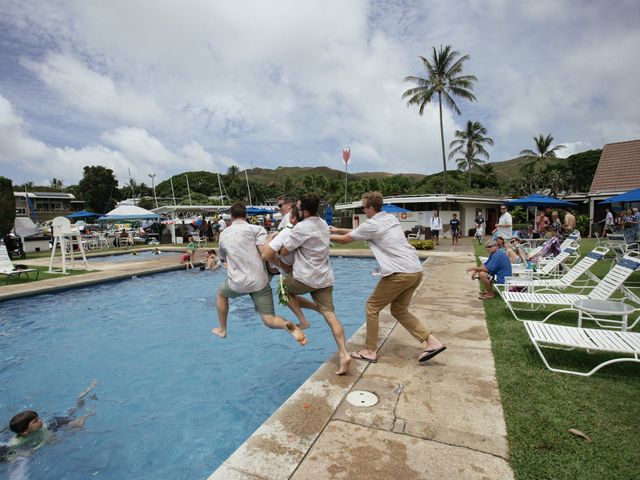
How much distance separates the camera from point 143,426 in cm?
390

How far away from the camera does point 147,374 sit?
5137 mm

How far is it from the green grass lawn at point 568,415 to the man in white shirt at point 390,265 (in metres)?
0.82

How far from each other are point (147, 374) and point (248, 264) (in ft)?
9.30

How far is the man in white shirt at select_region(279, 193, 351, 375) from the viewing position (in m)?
3.39

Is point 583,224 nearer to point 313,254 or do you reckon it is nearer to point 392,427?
point 313,254

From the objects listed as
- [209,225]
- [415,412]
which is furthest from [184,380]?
[209,225]

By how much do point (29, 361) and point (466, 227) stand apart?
86.7 feet

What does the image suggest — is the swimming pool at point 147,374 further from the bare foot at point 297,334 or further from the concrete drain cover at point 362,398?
the concrete drain cover at point 362,398

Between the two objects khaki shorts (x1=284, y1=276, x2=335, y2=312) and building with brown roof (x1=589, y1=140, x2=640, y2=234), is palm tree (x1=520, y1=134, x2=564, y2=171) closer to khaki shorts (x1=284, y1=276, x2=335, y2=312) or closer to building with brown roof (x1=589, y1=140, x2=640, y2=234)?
building with brown roof (x1=589, y1=140, x2=640, y2=234)

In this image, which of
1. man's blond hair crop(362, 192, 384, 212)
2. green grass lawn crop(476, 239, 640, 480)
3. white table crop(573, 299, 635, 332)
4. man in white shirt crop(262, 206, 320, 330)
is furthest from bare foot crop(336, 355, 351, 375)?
white table crop(573, 299, 635, 332)

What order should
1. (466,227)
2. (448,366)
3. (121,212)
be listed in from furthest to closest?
(466,227)
(121,212)
(448,366)

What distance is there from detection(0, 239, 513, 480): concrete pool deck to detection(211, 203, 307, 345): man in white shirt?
778 mm

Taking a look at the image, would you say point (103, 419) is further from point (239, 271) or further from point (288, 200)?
point (288, 200)

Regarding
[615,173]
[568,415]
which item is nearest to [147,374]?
[568,415]
